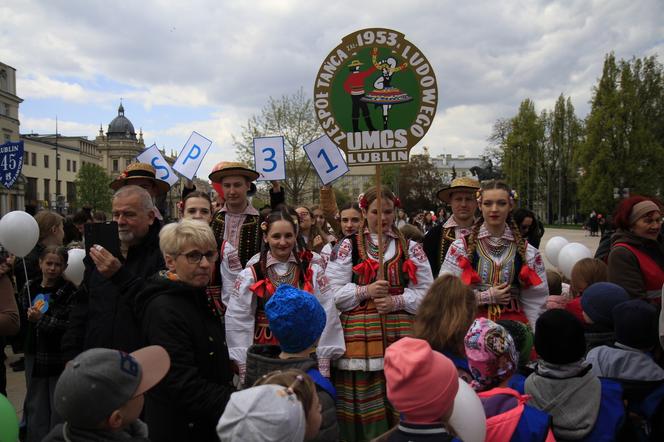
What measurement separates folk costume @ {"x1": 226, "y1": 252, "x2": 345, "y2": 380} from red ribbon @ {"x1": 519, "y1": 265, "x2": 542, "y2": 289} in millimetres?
1411

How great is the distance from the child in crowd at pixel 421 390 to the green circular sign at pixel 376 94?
2552mm

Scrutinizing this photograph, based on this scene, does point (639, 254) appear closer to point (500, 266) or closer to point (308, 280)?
point (500, 266)

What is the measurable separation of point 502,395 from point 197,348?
1.46 m

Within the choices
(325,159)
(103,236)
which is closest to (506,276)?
(103,236)

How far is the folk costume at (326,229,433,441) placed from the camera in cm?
398

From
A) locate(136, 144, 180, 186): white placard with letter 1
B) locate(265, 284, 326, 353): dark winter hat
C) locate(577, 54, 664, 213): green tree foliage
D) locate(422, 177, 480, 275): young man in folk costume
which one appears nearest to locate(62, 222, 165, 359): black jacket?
locate(265, 284, 326, 353): dark winter hat

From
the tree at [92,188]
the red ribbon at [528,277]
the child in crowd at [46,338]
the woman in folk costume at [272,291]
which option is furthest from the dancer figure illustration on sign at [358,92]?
the tree at [92,188]

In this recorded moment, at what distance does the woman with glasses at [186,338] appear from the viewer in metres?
2.54

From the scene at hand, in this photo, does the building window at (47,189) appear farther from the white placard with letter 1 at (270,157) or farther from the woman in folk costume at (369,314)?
the woman in folk costume at (369,314)

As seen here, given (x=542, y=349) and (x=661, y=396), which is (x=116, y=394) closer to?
(x=542, y=349)

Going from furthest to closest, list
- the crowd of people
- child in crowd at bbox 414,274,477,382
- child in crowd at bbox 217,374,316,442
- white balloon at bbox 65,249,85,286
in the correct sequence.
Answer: white balloon at bbox 65,249,85,286 < child in crowd at bbox 414,274,477,382 < the crowd of people < child in crowd at bbox 217,374,316,442

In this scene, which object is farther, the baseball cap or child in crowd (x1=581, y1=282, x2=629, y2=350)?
child in crowd (x1=581, y1=282, x2=629, y2=350)

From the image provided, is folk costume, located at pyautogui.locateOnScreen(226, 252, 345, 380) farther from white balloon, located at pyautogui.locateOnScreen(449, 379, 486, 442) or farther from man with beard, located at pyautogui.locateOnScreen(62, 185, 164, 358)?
white balloon, located at pyautogui.locateOnScreen(449, 379, 486, 442)

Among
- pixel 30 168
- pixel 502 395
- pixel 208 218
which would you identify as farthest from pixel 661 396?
pixel 30 168
